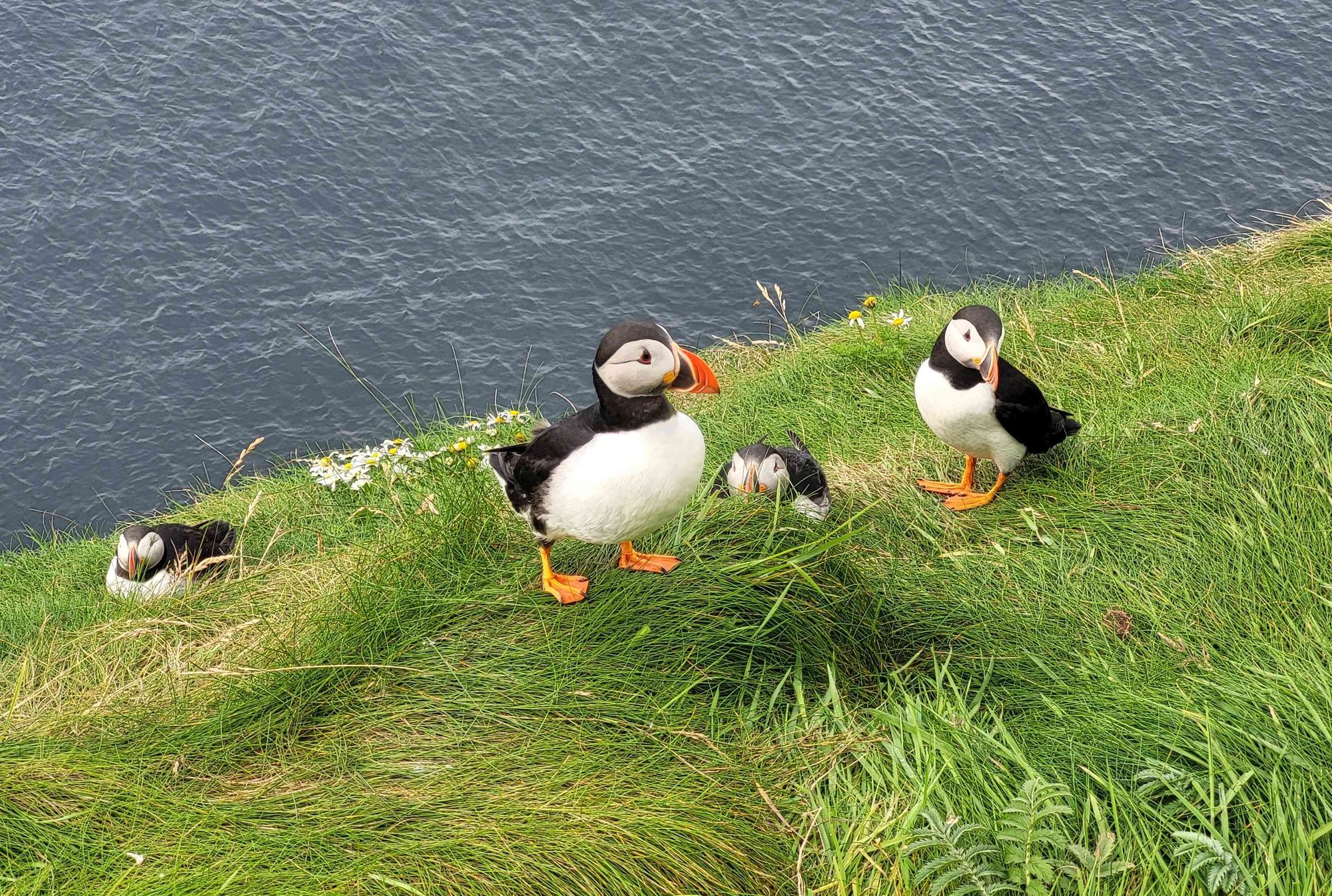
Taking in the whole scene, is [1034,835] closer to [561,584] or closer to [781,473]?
[561,584]

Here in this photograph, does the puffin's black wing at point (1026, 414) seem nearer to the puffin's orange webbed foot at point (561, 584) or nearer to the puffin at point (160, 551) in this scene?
the puffin's orange webbed foot at point (561, 584)

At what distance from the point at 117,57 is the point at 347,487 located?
53.7 ft

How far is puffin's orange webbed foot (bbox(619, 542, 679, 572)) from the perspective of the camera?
16.0 feet

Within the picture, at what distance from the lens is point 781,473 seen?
6.55 m

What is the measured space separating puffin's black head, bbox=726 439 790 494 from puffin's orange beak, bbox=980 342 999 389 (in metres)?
1.22

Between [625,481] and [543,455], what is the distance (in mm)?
501

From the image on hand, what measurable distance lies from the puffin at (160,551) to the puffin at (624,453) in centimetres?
465

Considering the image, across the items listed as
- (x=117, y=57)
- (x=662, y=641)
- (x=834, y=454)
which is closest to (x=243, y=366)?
(x=117, y=57)

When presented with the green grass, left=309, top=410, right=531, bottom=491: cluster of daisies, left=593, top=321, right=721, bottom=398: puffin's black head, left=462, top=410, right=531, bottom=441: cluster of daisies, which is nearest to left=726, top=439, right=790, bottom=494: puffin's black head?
the green grass

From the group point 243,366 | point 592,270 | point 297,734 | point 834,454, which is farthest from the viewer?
Answer: point 592,270

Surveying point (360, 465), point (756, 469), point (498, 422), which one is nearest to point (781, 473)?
point (756, 469)

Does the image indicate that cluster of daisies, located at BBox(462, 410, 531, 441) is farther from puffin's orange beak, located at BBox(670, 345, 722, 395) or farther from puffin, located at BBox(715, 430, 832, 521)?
puffin's orange beak, located at BBox(670, 345, 722, 395)

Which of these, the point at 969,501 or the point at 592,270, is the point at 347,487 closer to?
the point at 969,501

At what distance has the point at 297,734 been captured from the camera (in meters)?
4.39
